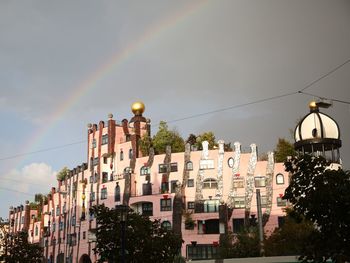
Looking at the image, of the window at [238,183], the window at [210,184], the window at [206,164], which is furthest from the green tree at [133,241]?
the window at [206,164]

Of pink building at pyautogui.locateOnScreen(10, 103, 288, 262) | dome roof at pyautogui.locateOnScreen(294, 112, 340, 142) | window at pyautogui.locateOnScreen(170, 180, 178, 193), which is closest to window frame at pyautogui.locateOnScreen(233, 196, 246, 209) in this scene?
pink building at pyautogui.locateOnScreen(10, 103, 288, 262)

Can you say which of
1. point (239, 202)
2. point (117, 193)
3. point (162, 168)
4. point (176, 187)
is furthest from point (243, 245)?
point (117, 193)

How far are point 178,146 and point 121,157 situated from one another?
785 cm

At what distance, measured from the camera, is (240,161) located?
59.3m

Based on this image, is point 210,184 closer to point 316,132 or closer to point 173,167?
point 173,167

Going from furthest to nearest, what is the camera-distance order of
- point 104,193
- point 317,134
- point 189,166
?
point 104,193 < point 189,166 < point 317,134

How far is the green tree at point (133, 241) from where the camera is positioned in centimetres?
2581

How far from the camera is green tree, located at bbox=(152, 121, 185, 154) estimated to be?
217 feet

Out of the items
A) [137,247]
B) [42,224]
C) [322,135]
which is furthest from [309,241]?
[42,224]

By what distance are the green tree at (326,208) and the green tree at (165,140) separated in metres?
52.1

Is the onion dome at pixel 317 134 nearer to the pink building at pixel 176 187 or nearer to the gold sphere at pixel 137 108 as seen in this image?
the pink building at pixel 176 187

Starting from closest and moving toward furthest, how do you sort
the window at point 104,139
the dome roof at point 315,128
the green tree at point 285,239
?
1. the green tree at point 285,239
2. the dome roof at point 315,128
3. the window at point 104,139

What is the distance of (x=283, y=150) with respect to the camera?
2643 inches

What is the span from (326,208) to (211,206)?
45.8m
